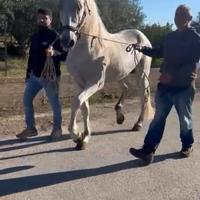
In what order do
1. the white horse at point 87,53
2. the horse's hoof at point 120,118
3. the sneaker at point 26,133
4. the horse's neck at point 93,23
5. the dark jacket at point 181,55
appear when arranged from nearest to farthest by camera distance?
the dark jacket at point 181,55
the white horse at point 87,53
the horse's neck at point 93,23
the sneaker at point 26,133
the horse's hoof at point 120,118

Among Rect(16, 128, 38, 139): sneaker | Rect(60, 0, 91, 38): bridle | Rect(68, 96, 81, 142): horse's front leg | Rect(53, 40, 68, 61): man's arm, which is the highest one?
Rect(60, 0, 91, 38): bridle

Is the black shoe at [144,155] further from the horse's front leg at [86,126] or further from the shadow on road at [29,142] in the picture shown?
the shadow on road at [29,142]

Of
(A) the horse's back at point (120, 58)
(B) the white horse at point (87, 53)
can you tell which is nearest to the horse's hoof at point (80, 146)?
(B) the white horse at point (87, 53)

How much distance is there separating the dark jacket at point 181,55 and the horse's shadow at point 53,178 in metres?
1.19

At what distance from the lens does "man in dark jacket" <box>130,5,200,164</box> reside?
19.6 feet

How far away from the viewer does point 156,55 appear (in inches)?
253

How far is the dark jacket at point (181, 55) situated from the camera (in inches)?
235

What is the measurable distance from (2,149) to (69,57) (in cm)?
155

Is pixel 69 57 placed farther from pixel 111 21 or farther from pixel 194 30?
A: pixel 111 21

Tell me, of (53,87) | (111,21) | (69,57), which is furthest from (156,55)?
(111,21)

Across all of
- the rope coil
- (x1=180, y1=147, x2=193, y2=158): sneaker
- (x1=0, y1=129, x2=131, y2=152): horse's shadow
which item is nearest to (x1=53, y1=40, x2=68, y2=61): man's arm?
the rope coil

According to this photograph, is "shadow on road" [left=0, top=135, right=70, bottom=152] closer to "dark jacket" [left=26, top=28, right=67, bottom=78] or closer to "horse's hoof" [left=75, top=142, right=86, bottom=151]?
"horse's hoof" [left=75, top=142, right=86, bottom=151]

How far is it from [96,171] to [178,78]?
153cm

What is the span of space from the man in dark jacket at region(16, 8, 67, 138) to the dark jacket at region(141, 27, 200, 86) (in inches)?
→ 67.0
